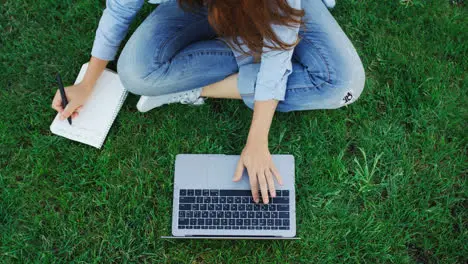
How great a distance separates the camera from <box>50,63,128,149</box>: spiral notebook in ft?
7.60

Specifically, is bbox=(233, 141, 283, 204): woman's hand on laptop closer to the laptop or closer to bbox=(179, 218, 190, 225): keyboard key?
the laptop

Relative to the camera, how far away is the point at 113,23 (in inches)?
81.5

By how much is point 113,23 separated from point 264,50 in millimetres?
667

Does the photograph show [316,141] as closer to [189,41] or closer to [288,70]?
[288,70]

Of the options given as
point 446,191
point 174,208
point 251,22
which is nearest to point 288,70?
point 251,22

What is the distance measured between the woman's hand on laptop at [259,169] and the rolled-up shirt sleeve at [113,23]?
0.75 metres

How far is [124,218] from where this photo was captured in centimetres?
224

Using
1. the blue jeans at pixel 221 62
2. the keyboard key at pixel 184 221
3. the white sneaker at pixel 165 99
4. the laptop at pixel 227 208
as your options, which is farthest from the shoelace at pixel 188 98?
the keyboard key at pixel 184 221

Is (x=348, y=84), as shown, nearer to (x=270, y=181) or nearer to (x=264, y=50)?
(x=264, y=50)

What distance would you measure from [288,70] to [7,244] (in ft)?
4.91

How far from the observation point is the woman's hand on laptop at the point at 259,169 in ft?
6.68

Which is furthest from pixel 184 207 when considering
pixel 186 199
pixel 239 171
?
pixel 239 171

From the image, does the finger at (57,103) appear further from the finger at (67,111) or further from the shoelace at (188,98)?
the shoelace at (188,98)

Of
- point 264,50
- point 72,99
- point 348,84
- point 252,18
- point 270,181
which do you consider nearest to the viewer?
point 252,18
